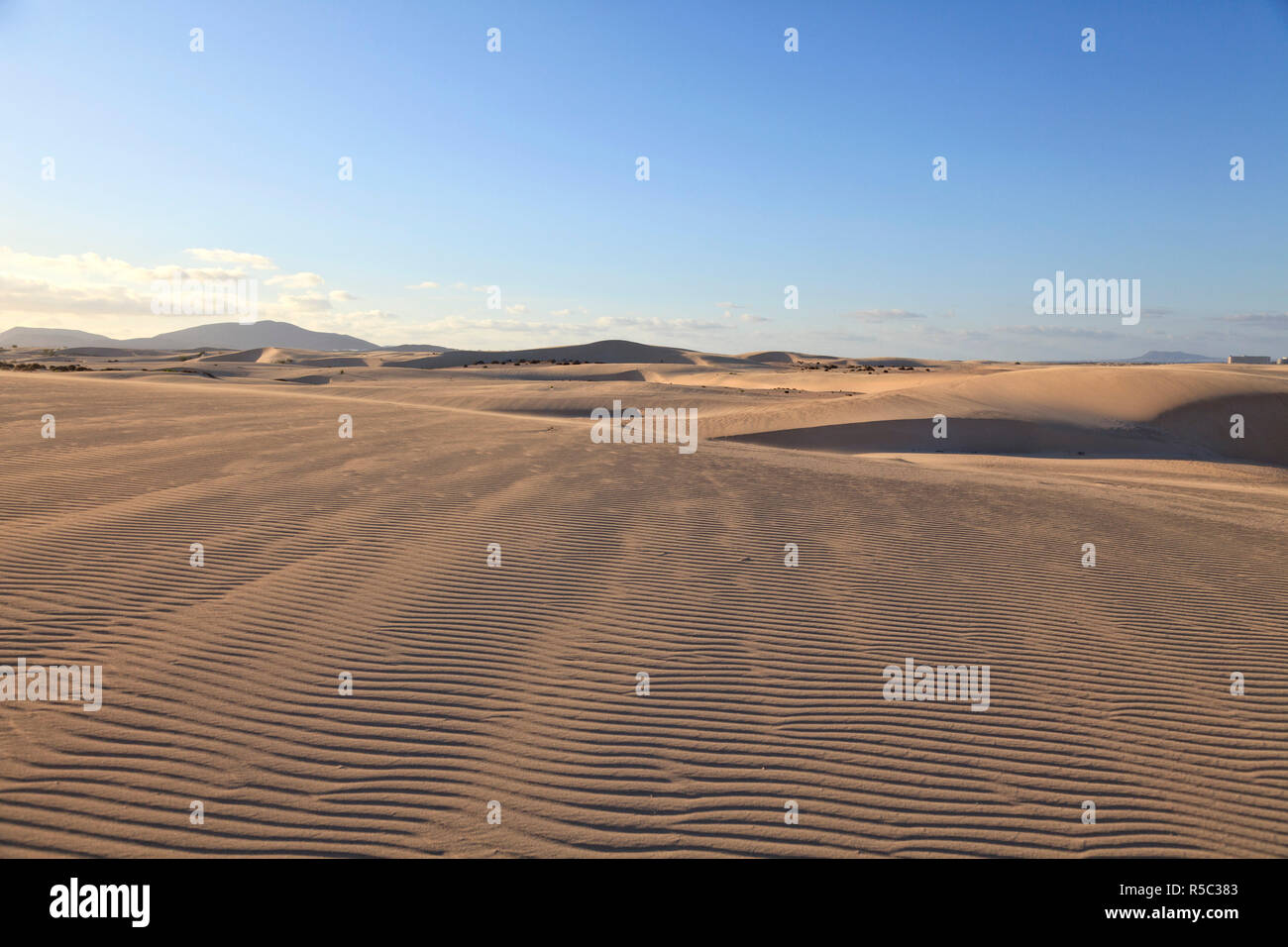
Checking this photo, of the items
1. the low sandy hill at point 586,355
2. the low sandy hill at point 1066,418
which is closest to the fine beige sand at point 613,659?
the low sandy hill at point 1066,418

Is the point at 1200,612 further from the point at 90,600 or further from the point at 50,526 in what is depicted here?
the point at 50,526

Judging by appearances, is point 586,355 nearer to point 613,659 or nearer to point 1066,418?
point 1066,418

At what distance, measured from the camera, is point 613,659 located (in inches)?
207

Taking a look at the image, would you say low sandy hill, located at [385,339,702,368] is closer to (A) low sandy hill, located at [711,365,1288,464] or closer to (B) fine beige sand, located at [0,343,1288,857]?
(A) low sandy hill, located at [711,365,1288,464]

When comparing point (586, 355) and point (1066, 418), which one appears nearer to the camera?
point (1066, 418)

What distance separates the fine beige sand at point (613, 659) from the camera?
3.57 m

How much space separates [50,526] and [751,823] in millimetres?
7509

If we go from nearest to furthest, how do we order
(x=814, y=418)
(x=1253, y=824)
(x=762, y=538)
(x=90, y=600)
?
(x=1253, y=824)
(x=90, y=600)
(x=762, y=538)
(x=814, y=418)

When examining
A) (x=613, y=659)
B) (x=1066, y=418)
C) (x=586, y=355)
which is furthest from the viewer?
(x=586, y=355)

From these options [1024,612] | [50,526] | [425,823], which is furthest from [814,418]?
[425,823]

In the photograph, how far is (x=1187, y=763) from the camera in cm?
426

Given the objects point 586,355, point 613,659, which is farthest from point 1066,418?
point 586,355

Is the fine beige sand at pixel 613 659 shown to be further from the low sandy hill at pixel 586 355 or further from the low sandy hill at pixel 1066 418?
the low sandy hill at pixel 586 355
